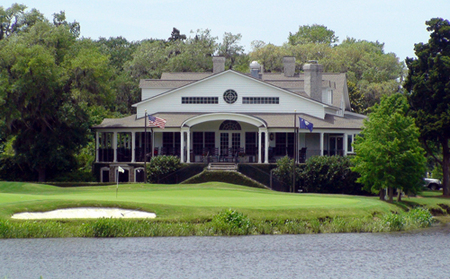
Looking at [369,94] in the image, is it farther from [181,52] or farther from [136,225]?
[136,225]

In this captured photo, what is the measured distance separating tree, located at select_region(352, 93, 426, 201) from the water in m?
10.3

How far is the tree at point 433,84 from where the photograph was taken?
156 feet

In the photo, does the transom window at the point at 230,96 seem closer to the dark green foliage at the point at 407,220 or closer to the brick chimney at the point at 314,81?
the brick chimney at the point at 314,81

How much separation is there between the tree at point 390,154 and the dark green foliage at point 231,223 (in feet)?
42.3

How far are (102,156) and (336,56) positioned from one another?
42163mm

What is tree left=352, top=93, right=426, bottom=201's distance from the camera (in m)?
39.8

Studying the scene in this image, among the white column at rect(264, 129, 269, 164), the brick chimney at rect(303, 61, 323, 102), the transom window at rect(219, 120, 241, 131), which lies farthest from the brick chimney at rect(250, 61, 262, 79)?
the white column at rect(264, 129, 269, 164)

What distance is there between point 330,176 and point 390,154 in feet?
23.4

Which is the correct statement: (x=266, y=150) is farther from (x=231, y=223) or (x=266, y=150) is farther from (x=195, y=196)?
(x=231, y=223)

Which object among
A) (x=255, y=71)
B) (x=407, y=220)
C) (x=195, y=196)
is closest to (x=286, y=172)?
(x=195, y=196)

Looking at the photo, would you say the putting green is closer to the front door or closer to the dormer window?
the front door

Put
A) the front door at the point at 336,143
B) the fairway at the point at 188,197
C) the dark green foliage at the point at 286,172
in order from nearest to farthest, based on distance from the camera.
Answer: the fairway at the point at 188,197 → the dark green foliage at the point at 286,172 → the front door at the point at 336,143

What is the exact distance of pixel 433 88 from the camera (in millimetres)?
47938

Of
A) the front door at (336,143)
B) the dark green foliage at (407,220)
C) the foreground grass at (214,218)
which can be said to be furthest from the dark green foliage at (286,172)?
the dark green foliage at (407,220)
